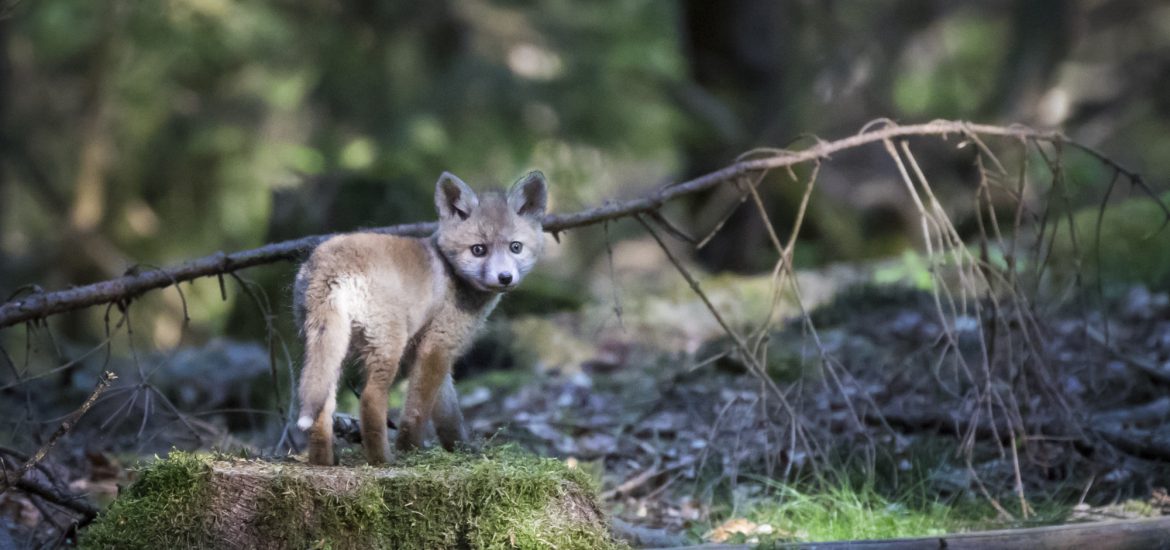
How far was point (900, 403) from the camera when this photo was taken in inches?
264

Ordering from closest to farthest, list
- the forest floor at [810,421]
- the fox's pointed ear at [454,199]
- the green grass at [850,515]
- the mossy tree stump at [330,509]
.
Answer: the mossy tree stump at [330,509] → the fox's pointed ear at [454,199] → the green grass at [850,515] → the forest floor at [810,421]

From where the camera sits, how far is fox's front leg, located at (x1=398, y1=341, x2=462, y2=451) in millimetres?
4148

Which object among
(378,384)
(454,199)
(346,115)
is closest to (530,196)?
(454,199)

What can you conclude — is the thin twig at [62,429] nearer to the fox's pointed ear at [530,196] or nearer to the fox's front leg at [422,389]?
the fox's front leg at [422,389]

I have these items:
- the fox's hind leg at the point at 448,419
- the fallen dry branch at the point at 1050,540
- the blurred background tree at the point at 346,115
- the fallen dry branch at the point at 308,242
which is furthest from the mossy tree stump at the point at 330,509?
the blurred background tree at the point at 346,115

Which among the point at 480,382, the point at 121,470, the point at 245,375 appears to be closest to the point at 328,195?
the point at 245,375

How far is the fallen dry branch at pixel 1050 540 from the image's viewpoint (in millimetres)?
3900

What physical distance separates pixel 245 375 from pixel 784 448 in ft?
13.4

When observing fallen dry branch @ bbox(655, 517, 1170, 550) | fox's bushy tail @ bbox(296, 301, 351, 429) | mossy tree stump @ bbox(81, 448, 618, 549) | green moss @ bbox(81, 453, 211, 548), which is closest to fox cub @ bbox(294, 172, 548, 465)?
fox's bushy tail @ bbox(296, 301, 351, 429)

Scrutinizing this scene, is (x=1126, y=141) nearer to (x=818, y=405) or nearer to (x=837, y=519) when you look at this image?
(x=818, y=405)

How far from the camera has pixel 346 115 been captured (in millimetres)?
11531

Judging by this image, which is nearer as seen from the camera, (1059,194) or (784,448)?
(1059,194)

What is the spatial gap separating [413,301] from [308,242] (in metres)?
1.03

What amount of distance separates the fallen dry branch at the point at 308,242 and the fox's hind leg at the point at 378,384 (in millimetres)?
988
